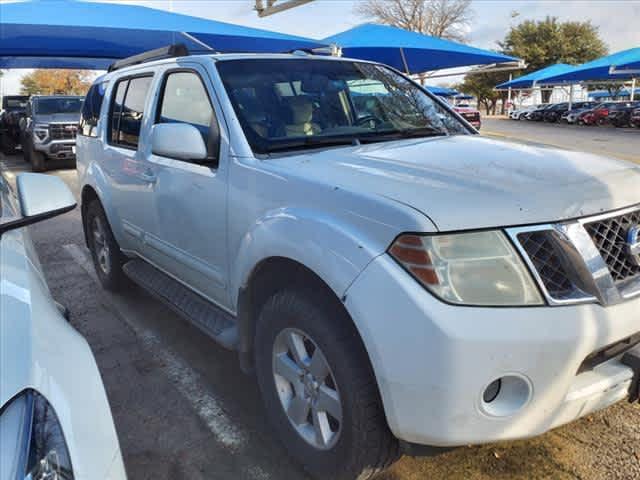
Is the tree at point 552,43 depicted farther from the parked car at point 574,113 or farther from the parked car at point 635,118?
the parked car at point 635,118

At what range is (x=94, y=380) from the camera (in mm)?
1507

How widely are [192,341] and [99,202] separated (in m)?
1.58

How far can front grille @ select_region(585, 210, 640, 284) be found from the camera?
6.30 feet

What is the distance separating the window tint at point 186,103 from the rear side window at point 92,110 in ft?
4.73

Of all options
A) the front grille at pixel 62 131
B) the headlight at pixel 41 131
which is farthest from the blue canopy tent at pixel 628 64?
the headlight at pixel 41 131

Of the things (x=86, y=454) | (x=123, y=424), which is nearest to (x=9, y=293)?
(x=86, y=454)

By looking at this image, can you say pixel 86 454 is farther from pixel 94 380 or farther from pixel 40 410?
pixel 94 380

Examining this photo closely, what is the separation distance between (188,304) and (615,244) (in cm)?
226

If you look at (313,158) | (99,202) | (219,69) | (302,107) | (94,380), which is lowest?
(99,202)

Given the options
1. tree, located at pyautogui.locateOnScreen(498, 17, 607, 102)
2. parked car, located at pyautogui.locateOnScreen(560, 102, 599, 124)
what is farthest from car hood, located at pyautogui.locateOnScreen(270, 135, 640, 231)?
tree, located at pyautogui.locateOnScreen(498, 17, 607, 102)

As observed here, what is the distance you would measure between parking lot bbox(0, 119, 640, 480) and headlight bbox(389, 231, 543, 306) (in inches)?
35.4

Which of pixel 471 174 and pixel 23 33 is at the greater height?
pixel 23 33

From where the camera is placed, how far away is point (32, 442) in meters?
1.21

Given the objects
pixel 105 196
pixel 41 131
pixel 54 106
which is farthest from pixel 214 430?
pixel 54 106
